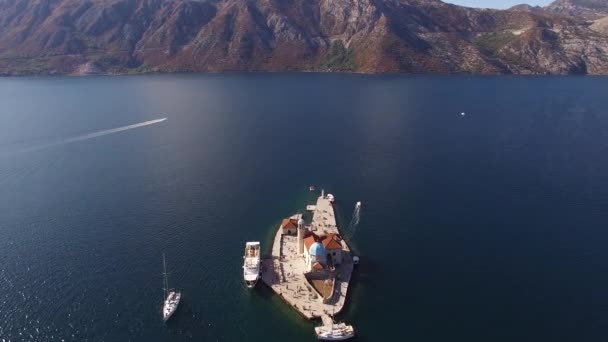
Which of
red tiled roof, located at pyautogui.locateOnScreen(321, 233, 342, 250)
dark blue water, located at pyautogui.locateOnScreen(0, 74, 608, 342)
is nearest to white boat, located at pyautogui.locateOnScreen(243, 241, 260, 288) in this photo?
dark blue water, located at pyautogui.locateOnScreen(0, 74, 608, 342)

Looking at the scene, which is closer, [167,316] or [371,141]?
[167,316]

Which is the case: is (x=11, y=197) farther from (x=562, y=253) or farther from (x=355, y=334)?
(x=562, y=253)

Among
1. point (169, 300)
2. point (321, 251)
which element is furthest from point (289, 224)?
point (169, 300)

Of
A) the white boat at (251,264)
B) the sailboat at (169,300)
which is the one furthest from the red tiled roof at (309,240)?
the sailboat at (169,300)

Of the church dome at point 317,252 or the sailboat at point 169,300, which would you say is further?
the church dome at point 317,252

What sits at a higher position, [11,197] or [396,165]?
[396,165]

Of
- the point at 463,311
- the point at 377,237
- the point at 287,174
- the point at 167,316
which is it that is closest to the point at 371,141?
the point at 287,174

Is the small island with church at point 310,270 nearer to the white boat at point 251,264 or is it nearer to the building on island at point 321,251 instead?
the building on island at point 321,251
